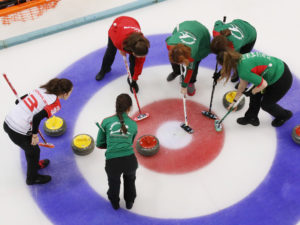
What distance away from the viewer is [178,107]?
4.71 meters

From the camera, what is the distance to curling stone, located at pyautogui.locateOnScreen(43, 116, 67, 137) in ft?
14.1

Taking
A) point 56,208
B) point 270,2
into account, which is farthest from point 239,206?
point 270,2

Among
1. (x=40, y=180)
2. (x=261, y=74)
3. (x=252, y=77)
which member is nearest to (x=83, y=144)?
(x=40, y=180)

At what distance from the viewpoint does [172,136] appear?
4.35 m

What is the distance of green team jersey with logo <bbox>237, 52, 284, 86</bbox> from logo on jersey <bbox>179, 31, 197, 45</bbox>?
27.9 inches

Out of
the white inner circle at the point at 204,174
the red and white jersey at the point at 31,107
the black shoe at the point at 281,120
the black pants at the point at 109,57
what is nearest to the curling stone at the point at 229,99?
the white inner circle at the point at 204,174

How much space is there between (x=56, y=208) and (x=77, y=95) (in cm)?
185

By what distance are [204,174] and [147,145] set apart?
2.67ft

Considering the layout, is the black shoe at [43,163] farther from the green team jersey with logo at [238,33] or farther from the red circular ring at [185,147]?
the green team jersey with logo at [238,33]

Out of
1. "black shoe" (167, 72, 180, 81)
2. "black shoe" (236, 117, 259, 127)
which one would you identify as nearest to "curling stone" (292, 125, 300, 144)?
"black shoe" (236, 117, 259, 127)

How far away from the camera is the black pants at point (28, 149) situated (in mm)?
3375

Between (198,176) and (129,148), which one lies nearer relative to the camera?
(129,148)

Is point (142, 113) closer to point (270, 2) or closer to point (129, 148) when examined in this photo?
point (129, 148)

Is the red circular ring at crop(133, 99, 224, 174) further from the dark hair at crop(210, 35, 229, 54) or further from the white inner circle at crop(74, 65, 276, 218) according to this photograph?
the dark hair at crop(210, 35, 229, 54)
